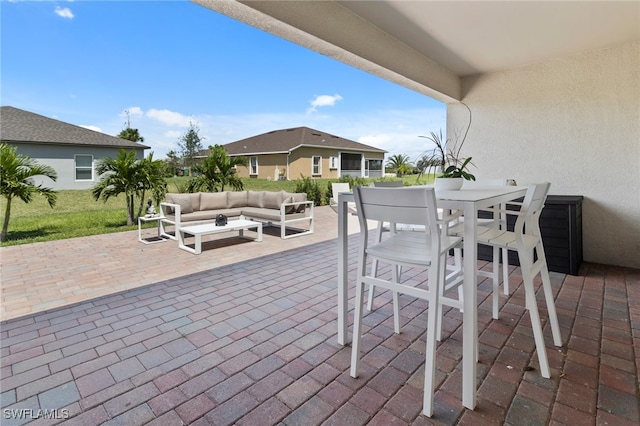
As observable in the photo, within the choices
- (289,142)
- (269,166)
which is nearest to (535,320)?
(289,142)

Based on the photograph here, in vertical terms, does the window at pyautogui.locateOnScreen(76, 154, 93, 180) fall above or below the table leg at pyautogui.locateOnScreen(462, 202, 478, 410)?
above

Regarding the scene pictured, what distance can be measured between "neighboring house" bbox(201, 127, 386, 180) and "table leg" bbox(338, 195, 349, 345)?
40.1ft

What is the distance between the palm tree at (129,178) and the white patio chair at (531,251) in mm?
6383

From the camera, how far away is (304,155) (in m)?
14.8

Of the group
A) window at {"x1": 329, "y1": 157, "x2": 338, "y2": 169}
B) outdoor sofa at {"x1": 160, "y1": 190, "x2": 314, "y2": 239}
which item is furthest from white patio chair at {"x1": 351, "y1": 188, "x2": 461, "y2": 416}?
window at {"x1": 329, "y1": 157, "x2": 338, "y2": 169}

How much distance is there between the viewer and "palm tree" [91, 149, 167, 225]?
622 centimetres

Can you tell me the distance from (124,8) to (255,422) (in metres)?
9.08

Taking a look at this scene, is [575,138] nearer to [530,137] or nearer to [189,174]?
[530,137]

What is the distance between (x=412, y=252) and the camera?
1.68 m

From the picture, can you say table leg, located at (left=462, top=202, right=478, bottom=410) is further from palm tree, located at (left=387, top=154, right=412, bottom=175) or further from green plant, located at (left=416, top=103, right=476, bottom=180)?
palm tree, located at (left=387, top=154, right=412, bottom=175)

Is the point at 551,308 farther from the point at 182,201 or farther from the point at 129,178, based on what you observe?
the point at 129,178

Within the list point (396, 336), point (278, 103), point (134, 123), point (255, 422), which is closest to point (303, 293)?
point (396, 336)

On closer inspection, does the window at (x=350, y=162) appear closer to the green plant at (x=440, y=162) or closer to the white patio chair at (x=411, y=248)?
the green plant at (x=440, y=162)

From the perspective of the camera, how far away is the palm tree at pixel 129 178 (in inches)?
245
